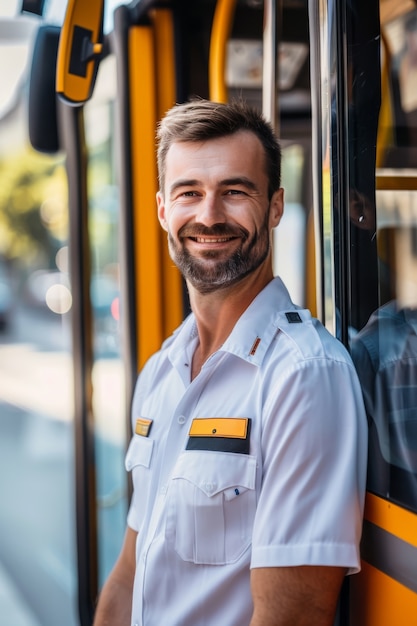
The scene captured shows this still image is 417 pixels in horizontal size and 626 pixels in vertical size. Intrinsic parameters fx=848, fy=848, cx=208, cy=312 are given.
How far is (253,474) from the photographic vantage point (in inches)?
57.1

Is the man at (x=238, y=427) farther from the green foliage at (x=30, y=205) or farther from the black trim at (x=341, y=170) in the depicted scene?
the green foliage at (x=30, y=205)

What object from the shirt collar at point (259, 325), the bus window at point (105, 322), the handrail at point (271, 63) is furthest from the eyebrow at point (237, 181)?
the bus window at point (105, 322)

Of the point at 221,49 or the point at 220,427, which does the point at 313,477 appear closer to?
the point at 220,427

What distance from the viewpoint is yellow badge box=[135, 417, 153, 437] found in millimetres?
1797

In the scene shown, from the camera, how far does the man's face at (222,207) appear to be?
1648mm

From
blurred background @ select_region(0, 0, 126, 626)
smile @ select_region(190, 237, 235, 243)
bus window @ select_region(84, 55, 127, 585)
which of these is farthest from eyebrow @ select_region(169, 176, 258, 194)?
bus window @ select_region(84, 55, 127, 585)

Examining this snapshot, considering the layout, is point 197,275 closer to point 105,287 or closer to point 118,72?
point 118,72

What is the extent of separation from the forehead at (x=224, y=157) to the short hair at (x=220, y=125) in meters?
0.01

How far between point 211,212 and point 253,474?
51cm

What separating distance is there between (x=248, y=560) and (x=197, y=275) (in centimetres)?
56

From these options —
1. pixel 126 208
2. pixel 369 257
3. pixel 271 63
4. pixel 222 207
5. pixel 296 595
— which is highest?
pixel 271 63

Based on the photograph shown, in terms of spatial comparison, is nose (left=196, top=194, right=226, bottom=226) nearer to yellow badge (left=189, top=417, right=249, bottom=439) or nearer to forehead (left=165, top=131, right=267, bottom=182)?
forehead (left=165, top=131, right=267, bottom=182)

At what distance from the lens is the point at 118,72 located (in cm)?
276

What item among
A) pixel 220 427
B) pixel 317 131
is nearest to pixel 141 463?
pixel 220 427
